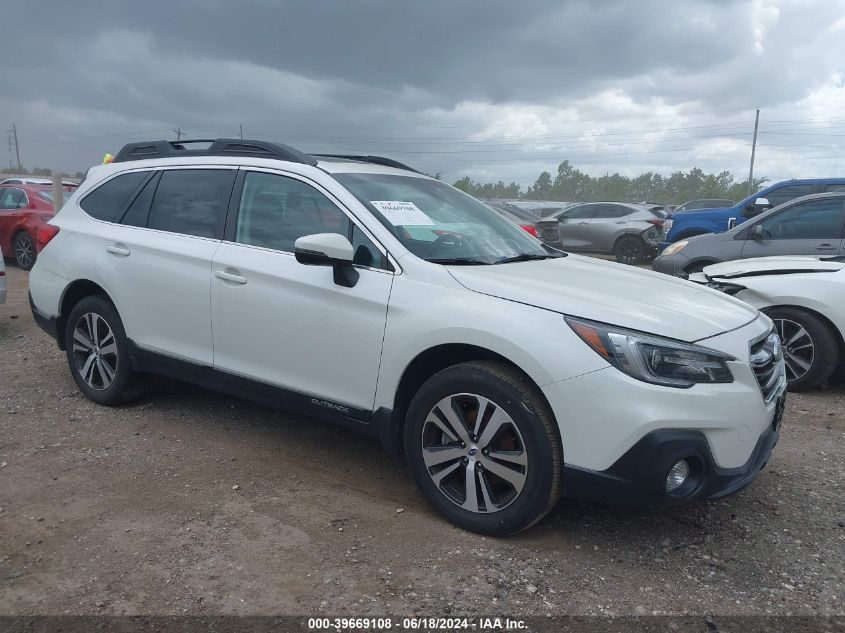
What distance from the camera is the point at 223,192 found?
13.9 feet

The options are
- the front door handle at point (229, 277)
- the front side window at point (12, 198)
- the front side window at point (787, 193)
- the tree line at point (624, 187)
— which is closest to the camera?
the front door handle at point (229, 277)

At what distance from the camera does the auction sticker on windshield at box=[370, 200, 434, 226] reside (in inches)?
144

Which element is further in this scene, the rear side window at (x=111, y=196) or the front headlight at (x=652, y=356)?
the rear side window at (x=111, y=196)

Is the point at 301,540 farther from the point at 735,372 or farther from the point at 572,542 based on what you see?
the point at 735,372

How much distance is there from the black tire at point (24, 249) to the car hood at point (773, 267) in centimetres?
1105

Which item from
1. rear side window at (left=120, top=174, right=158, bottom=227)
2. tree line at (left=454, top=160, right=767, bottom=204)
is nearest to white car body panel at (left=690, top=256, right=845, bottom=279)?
rear side window at (left=120, top=174, right=158, bottom=227)

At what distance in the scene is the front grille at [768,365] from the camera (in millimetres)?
3129

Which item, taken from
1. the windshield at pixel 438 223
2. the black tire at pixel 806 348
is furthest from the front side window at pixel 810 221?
the windshield at pixel 438 223

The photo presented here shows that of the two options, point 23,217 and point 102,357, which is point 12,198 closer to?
point 23,217

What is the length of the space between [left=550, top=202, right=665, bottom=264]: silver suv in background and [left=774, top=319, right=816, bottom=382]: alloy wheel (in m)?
11.7

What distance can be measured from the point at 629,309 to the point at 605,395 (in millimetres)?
443

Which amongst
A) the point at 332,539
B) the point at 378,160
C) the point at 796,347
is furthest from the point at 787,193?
the point at 332,539

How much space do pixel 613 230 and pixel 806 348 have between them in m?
12.1

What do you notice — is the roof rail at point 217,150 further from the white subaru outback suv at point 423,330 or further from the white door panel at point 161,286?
the white door panel at point 161,286
